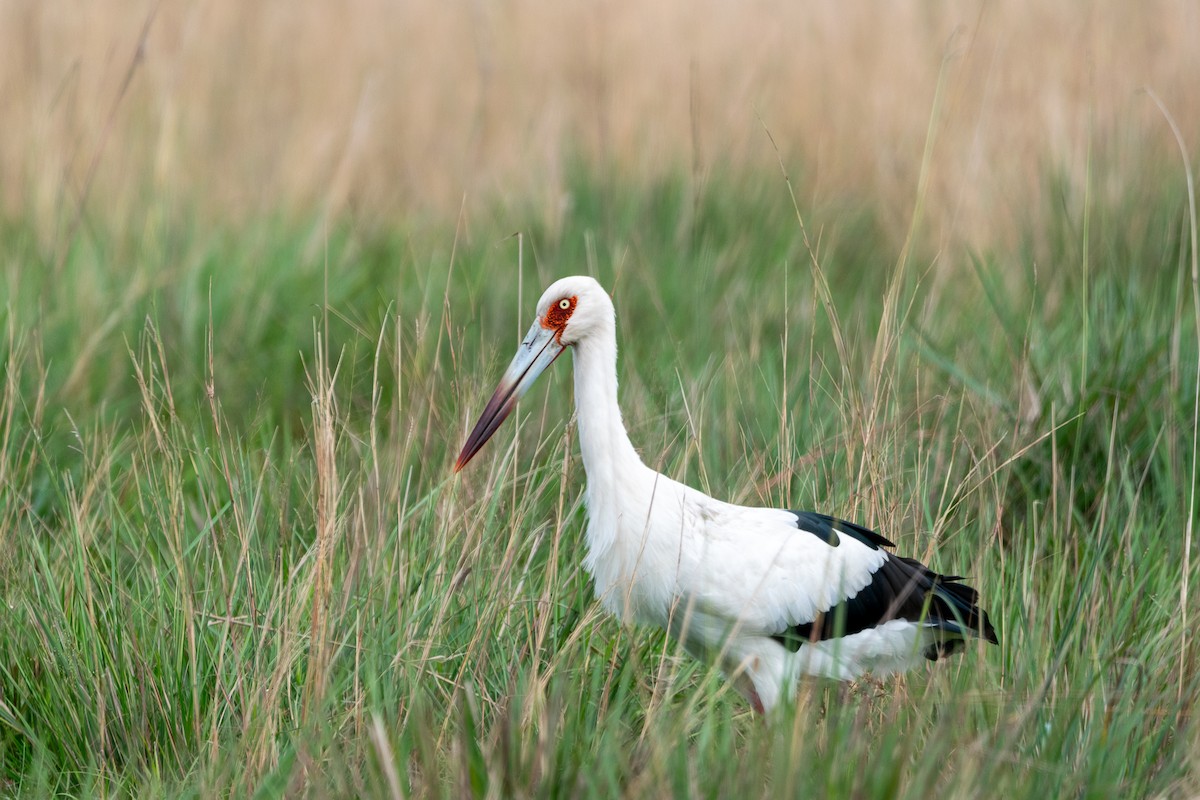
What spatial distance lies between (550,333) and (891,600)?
0.93 metres

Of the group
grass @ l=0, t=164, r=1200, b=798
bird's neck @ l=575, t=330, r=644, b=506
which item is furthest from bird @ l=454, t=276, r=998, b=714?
grass @ l=0, t=164, r=1200, b=798

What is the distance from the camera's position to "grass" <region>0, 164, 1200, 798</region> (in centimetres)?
240

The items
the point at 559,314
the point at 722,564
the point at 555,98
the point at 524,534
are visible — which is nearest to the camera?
the point at 722,564

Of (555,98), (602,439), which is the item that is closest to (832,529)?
(602,439)

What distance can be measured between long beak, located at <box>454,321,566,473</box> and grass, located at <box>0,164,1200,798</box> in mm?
111

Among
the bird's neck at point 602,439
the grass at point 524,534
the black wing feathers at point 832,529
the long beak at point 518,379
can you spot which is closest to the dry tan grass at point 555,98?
the grass at point 524,534

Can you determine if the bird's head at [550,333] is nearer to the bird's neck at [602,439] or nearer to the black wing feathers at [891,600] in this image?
the bird's neck at [602,439]

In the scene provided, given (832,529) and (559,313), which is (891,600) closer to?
(832,529)

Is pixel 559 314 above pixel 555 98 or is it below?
below

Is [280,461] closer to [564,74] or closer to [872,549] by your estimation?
[872,549]

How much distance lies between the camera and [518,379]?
3180 millimetres

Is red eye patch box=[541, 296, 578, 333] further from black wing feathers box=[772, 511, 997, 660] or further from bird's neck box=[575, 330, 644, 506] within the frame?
black wing feathers box=[772, 511, 997, 660]

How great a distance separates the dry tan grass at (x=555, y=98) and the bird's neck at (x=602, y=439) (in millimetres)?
2409

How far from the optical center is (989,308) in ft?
16.1
